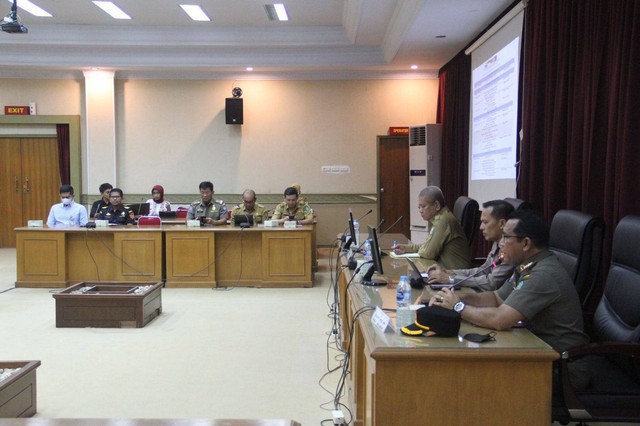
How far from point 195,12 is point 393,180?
4.26m

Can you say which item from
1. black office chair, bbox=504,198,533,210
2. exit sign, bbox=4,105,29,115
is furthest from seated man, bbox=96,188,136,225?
black office chair, bbox=504,198,533,210

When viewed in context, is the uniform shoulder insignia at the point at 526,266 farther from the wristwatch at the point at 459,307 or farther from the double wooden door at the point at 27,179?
the double wooden door at the point at 27,179

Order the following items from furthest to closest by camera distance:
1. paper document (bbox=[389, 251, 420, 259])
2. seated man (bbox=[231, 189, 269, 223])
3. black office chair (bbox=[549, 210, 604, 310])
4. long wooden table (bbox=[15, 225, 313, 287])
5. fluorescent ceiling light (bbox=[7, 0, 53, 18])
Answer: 1. fluorescent ceiling light (bbox=[7, 0, 53, 18])
2. seated man (bbox=[231, 189, 269, 223])
3. long wooden table (bbox=[15, 225, 313, 287])
4. paper document (bbox=[389, 251, 420, 259])
5. black office chair (bbox=[549, 210, 604, 310])

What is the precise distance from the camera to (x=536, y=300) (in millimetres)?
2102

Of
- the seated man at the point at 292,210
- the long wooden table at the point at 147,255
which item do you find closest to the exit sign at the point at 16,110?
the long wooden table at the point at 147,255

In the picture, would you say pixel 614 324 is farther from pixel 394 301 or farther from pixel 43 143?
pixel 43 143

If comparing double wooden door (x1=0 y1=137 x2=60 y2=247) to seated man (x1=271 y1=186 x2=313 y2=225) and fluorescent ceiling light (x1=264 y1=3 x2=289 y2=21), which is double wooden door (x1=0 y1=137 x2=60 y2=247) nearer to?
fluorescent ceiling light (x1=264 y1=3 x2=289 y2=21)

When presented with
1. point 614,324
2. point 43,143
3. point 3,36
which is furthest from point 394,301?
point 43,143

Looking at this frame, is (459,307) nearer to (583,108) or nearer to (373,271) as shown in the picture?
(373,271)

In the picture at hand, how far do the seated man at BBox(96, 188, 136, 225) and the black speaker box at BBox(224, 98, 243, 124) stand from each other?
2721 mm

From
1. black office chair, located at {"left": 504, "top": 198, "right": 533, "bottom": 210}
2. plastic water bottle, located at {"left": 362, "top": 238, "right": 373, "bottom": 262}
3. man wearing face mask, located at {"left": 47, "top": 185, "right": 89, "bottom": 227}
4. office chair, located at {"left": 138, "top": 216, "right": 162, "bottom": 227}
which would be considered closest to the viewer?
black office chair, located at {"left": 504, "top": 198, "right": 533, "bottom": 210}

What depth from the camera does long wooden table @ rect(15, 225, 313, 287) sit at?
21.0 feet

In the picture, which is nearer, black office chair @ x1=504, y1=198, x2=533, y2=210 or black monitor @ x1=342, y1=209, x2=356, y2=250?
black office chair @ x1=504, y1=198, x2=533, y2=210

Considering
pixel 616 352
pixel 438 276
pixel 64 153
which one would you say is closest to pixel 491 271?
pixel 438 276
